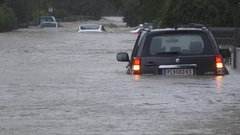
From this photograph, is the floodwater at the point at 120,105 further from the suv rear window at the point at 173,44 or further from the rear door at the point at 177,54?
the suv rear window at the point at 173,44

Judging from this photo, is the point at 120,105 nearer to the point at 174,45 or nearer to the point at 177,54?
the point at 177,54

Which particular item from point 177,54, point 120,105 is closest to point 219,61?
point 177,54

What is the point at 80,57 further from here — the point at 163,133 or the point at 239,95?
the point at 163,133

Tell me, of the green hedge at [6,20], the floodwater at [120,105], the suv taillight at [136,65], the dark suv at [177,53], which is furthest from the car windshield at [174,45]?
the green hedge at [6,20]

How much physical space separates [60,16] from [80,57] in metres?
89.5

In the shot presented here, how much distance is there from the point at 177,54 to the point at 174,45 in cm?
22

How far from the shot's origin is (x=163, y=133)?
9320mm

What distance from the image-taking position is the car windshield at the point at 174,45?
1448 cm

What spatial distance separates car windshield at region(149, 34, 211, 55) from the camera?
47.5ft

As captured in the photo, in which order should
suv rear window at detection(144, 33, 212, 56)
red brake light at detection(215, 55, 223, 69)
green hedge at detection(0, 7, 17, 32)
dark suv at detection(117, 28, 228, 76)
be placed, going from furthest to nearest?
1. green hedge at detection(0, 7, 17, 32)
2. suv rear window at detection(144, 33, 212, 56)
3. dark suv at detection(117, 28, 228, 76)
4. red brake light at detection(215, 55, 223, 69)

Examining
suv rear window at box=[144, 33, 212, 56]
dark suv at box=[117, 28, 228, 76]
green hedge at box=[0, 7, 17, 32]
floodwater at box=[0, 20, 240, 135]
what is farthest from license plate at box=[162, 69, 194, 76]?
green hedge at box=[0, 7, 17, 32]

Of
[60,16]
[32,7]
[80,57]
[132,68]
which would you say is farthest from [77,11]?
[132,68]

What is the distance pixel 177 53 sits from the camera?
47.6 feet

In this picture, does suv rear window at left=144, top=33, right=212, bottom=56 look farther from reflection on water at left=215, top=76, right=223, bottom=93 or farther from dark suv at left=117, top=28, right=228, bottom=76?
reflection on water at left=215, top=76, right=223, bottom=93
